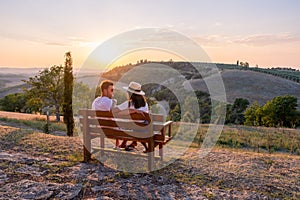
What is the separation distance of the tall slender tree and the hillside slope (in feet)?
136

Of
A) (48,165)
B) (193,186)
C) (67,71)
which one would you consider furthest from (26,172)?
(67,71)

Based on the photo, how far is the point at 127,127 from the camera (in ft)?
14.5

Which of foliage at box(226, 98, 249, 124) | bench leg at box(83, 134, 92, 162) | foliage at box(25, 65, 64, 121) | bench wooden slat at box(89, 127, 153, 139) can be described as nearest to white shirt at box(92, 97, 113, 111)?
bench wooden slat at box(89, 127, 153, 139)

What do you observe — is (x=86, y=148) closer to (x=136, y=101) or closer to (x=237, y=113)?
(x=136, y=101)

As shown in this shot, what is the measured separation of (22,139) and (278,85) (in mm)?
59429

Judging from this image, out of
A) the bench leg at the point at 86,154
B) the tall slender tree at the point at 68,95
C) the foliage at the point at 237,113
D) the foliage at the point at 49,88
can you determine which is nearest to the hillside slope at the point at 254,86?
the foliage at the point at 237,113

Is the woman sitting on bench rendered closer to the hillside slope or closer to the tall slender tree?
the tall slender tree

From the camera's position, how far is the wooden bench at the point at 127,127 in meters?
4.35

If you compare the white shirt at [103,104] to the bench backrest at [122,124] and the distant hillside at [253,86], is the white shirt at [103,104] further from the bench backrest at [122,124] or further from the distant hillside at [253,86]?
the distant hillside at [253,86]

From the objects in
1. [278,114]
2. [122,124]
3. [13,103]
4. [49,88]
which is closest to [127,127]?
[122,124]

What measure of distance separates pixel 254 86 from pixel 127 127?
57.5 meters

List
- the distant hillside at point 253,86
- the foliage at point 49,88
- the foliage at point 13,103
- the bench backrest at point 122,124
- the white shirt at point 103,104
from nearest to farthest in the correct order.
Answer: the bench backrest at point 122,124
the white shirt at point 103,104
the foliage at point 49,88
the foliage at point 13,103
the distant hillside at point 253,86

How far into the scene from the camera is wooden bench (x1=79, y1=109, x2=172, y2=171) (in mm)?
4352

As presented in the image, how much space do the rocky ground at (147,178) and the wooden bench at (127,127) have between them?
0.48m
